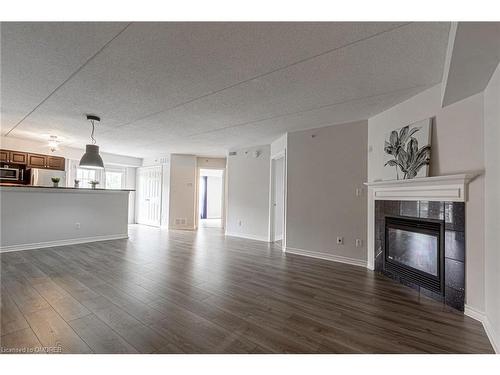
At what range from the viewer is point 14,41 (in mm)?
1969

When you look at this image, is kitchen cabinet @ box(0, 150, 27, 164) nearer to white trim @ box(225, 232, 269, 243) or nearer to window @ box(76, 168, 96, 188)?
window @ box(76, 168, 96, 188)

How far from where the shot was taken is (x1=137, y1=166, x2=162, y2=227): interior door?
8117 millimetres

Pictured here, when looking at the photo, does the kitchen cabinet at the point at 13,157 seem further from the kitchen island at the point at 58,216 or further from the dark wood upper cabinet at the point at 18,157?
the kitchen island at the point at 58,216

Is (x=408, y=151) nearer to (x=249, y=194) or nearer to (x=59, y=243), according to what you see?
(x=249, y=194)

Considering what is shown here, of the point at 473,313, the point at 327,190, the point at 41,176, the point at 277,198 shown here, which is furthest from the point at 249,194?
the point at 41,176

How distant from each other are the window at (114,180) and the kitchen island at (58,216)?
123 inches

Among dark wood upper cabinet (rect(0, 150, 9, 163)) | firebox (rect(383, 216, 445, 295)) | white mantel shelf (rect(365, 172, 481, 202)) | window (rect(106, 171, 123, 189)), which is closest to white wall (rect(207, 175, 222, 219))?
window (rect(106, 171, 123, 189))

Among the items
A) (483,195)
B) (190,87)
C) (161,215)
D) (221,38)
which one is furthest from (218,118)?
(161,215)

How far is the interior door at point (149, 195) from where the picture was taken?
26.6ft

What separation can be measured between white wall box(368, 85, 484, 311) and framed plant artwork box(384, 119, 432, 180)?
0.24 feet

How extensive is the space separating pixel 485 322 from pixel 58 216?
22.2ft

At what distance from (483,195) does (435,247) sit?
78 centimetres

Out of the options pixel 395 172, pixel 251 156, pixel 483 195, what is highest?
pixel 251 156
